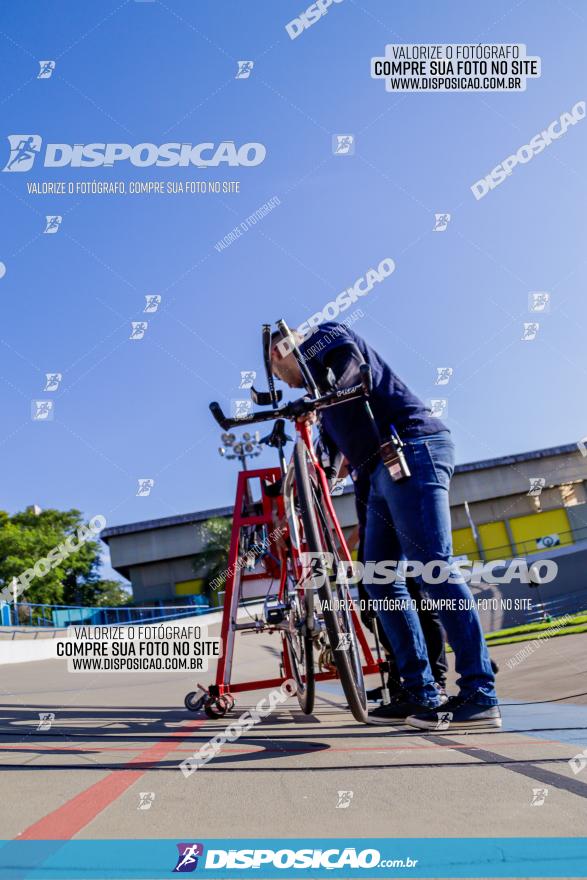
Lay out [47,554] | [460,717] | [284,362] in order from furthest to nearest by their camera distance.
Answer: [47,554], [284,362], [460,717]

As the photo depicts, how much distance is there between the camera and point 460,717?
264 cm

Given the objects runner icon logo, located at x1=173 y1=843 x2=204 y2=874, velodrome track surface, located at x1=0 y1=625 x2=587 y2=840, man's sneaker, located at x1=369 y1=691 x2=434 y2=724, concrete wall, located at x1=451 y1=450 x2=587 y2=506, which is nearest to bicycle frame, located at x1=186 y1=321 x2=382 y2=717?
velodrome track surface, located at x1=0 y1=625 x2=587 y2=840

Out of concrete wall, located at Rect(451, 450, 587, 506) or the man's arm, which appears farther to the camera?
concrete wall, located at Rect(451, 450, 587, 506)

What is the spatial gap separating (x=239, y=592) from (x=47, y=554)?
4973cm

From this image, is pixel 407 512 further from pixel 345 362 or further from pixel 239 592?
pixel 239 592

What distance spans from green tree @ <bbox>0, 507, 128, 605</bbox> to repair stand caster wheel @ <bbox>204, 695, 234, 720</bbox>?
143 feet

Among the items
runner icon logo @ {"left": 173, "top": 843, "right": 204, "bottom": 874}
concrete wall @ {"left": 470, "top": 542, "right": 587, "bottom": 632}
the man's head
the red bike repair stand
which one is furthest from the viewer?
concrete wall @ {"left": 470, "top": 542, "right": 587, "bottom": 632}

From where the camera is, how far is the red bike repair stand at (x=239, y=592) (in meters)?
3.37

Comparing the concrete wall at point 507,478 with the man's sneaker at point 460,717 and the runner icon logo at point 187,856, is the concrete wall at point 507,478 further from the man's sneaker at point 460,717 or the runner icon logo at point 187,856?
the runner icon logo at point 187,856

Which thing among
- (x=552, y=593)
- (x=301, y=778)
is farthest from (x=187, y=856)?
(x=552, y=593)

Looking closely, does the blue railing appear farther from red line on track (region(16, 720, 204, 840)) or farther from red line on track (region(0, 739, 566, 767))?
red line on track (region(16, 720, 204, 840))

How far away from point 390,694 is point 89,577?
2309 inches

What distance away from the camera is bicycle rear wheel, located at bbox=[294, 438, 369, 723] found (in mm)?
2412

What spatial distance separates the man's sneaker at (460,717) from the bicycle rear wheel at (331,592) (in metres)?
0.24
